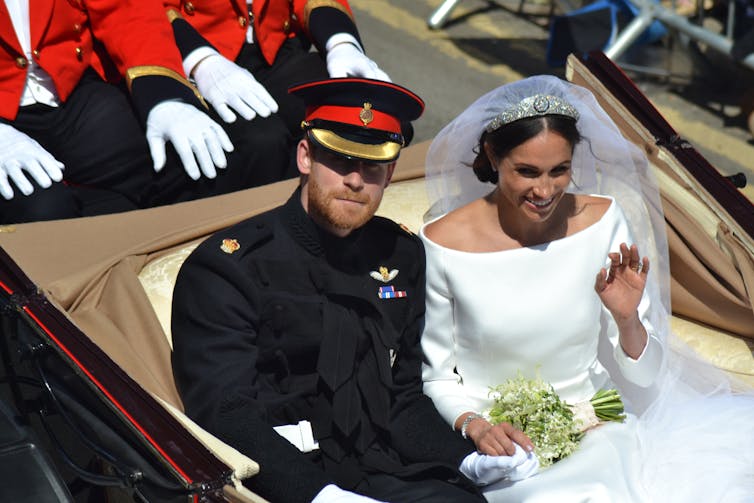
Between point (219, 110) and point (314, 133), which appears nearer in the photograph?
point (314, 133)

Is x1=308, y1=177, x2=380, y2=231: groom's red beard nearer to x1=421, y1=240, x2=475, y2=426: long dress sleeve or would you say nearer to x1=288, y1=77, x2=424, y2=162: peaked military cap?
x1=288, y1=77, x2=424, y2=162: peaked military cap

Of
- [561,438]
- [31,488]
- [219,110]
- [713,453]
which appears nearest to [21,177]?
[219,110]

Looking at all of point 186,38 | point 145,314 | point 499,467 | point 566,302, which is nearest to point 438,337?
point 566,302

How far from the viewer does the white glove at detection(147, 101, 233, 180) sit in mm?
3352

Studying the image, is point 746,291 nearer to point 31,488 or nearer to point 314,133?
point 314,133

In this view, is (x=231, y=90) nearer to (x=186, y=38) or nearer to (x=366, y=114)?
(x=186, y=38)

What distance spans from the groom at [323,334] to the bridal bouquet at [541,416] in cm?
11

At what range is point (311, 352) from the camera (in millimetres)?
2674

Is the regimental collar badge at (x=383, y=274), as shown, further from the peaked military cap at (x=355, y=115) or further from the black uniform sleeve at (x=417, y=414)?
the peaked military cap at (x=355, y=115)

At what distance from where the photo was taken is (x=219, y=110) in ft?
11.7

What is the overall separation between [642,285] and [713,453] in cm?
45

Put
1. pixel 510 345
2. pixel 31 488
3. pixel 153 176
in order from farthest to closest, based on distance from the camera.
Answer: pixel 153 176, pixel 510 345, pixel 31 488

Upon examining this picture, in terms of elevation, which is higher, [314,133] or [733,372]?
[314,133]

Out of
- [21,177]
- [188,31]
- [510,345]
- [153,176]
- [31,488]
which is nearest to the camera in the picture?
[31,488]
